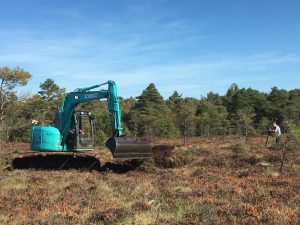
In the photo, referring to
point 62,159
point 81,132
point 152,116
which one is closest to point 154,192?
point 81,132

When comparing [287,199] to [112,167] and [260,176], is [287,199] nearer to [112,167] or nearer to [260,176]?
[260,176]

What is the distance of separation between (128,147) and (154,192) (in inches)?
203

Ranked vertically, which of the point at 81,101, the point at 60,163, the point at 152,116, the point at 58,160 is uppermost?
the point at 152,116

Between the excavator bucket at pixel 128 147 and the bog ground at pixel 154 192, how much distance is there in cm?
74

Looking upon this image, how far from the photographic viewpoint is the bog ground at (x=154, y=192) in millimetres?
9391

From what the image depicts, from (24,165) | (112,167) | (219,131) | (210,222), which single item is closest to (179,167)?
(112,167)

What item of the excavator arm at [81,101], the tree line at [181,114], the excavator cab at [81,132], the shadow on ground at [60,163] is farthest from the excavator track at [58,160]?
the tree line at [181,114]

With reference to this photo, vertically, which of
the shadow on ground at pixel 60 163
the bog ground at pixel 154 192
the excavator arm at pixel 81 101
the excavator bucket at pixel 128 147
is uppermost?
the excavator arm at pixel 81 101

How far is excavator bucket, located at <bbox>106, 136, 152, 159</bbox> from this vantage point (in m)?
17.7

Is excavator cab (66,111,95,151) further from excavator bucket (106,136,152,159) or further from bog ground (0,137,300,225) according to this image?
excavator bucket (106,136,152,159)

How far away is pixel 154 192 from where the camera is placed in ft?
42.5

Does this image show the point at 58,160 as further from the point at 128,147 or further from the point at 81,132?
the point at 128,147

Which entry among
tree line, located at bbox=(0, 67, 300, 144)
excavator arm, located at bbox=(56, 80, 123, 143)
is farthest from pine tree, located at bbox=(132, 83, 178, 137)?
excavator arm, located at bbox=(56, 80, 123, 143)

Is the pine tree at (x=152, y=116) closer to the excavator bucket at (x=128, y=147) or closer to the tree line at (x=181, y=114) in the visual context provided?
the tree line at (x=181, y=114)
